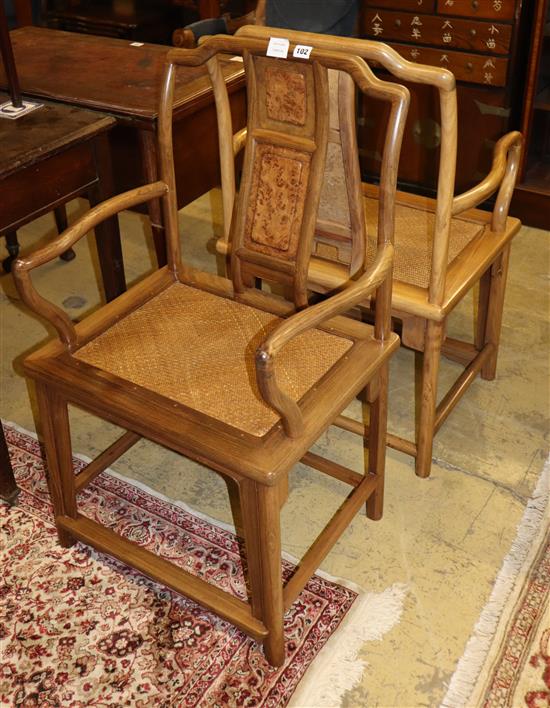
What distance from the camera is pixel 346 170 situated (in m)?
1.52

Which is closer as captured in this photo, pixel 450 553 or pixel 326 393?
pixel 326 393

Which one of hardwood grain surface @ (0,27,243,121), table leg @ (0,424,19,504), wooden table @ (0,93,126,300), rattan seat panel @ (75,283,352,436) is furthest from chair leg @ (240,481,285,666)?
hardwood grain surface @ (0,27,243,121)

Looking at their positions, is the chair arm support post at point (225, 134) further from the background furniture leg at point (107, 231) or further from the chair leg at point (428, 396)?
the chair leg at point (428, 396)

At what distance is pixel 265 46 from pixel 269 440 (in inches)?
26.5

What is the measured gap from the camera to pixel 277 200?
1.58 meters

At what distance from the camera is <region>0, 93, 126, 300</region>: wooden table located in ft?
5.82

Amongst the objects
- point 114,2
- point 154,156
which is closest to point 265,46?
point 154,156

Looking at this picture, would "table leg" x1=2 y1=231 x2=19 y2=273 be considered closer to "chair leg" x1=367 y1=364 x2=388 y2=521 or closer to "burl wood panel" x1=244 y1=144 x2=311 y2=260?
"burl wood panel" x1=244 y1=144 x2=311 y2=260

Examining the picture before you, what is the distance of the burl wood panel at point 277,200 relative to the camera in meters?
1.54

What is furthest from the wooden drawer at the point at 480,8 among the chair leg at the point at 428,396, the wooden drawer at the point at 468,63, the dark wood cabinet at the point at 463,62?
the chair leg at the point at 428,396

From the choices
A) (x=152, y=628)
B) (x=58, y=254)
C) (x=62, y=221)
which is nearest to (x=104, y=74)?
(x=62, y=221)

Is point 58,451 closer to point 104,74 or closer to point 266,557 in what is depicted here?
point 266,557

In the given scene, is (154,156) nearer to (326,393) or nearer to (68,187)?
(68,187)

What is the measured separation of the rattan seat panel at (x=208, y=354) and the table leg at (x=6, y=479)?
Answer: 45cm
